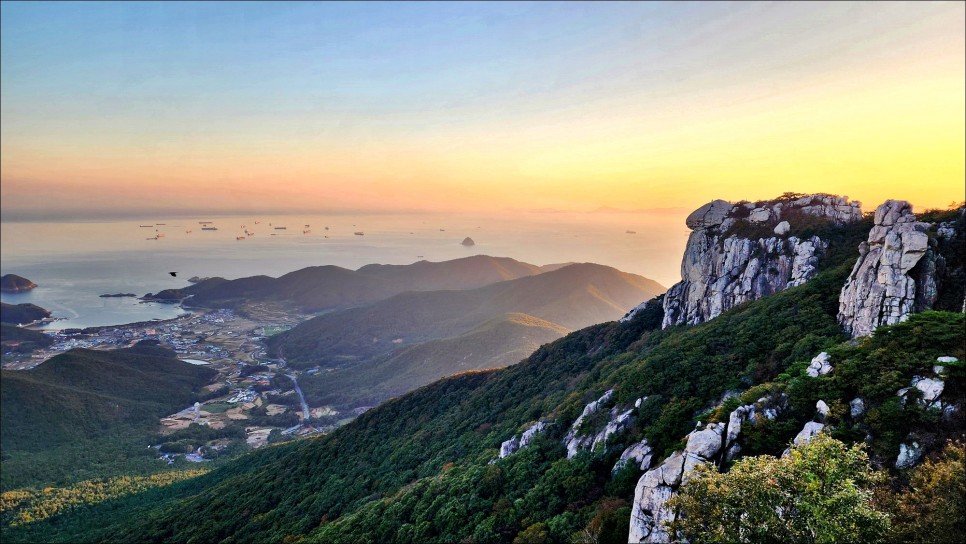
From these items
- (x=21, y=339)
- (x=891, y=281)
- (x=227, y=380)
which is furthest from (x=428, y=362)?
(x=21, y=339)

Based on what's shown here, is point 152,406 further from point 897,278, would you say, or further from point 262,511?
point 897,278

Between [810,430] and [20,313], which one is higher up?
[810,430]

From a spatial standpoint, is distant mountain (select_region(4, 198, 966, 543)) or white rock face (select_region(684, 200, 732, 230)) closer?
distant mountain (select_region(4, 198, 966, 543))

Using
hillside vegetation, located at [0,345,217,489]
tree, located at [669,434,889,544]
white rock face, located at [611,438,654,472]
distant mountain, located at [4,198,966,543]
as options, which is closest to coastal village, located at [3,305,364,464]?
hillside vegetation, located at [0,345,217,489]

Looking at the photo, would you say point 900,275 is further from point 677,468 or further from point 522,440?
point 522,440

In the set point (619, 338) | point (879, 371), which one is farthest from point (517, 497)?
point (619, 338)

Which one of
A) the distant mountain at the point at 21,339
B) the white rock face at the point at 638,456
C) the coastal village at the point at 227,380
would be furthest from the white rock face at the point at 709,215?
the distant mountain at the point at 21,339

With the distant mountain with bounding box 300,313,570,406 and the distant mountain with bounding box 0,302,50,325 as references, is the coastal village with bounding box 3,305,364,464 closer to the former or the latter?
the distant mountain with bounding box 300,313,570,406
